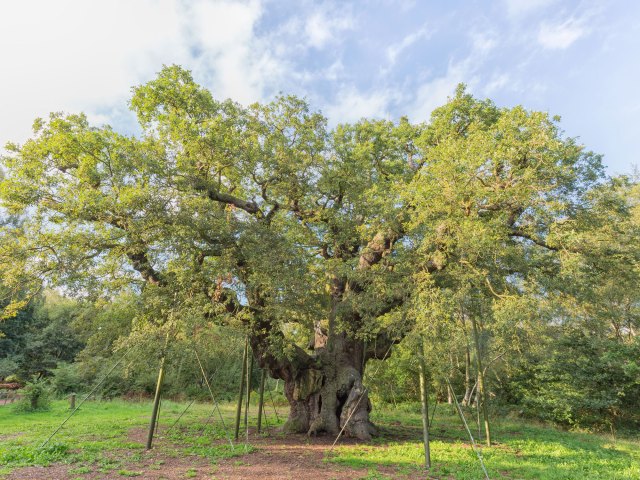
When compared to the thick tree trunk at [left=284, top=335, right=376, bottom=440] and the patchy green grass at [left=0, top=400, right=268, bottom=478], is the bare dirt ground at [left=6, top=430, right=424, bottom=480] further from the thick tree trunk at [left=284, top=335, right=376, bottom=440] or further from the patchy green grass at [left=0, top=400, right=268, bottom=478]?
the thick tree trunk at [left=284, top=335, right=376, bottom=440]

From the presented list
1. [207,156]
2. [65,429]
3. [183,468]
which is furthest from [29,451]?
[207,156]

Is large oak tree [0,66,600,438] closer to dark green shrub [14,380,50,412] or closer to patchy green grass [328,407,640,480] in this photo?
patchy green grass [328,407,640,480]

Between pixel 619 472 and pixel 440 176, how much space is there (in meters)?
7.10

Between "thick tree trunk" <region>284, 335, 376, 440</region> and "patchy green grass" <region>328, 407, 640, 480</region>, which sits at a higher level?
"thick tree trunk" <region>284, 335, 376, 440</region>

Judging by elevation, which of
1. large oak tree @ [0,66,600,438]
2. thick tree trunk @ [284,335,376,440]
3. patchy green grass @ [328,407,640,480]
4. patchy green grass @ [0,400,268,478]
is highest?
large oak tree @ [0,66,600,438]

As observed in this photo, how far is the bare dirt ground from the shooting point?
258 inches

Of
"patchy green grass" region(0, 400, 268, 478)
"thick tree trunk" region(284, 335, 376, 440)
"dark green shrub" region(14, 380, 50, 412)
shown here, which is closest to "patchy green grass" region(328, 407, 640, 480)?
"thick tree trunk" region(284, 335, 376, 440)

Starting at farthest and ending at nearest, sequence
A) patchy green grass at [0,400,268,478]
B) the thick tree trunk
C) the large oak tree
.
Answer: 1. the thick tree trunk
2. the large oak tree
3. patchy green grass at [0,400,268,478]

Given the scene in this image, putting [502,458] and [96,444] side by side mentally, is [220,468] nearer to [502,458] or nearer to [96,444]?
[96,444]

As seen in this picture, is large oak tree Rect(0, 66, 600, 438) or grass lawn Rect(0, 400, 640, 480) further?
large oak tree Rect(0, 66, 600, 438)

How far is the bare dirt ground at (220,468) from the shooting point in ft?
21.5

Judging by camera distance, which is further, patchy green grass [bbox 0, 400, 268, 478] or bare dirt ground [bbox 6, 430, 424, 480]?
patchy green grass [bbox 0, 400, 268, 478]

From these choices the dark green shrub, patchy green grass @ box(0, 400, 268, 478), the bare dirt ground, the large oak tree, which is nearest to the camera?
the bare dirt ground

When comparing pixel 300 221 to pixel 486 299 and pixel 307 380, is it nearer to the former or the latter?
pixel 307 380
